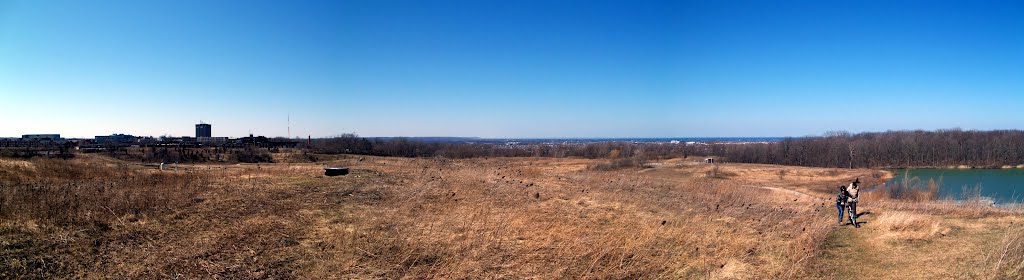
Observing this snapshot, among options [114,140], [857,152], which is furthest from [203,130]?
[857,152]

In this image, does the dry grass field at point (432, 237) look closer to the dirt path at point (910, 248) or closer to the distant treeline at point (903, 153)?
the dirt path at point (910, 248)

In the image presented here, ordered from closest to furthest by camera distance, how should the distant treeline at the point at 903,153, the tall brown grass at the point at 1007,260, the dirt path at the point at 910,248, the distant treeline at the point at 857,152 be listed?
1. the tall brown grass at the point at 1007,260
2. the dirt path at the point at 910,248
3. the distant treeline at the point at 857,152
4. the distant treeline at the point at 903,153

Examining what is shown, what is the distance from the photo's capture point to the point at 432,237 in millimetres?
8242

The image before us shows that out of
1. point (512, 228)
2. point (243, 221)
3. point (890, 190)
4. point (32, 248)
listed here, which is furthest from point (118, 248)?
point (890, 190)

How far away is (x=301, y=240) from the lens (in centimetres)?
777

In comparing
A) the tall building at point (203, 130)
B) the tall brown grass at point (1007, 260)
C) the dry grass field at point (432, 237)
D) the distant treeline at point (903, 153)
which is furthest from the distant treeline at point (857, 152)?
the tall brown grass at point (1007, 260)

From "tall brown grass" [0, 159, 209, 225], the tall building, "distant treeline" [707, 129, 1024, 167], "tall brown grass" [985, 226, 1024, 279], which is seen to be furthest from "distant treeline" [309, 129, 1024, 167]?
"tall brown grass" [985, 226, 1024, 279]

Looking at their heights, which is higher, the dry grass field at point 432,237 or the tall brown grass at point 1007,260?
the dry grass field at point 432,237

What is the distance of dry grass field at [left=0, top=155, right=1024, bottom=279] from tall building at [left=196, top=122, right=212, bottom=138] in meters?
59.0

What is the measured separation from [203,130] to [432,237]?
71.7 metres

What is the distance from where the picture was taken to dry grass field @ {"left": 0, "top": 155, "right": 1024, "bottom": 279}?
6.43 m

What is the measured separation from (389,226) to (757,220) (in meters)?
9.47

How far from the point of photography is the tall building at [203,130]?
65225 mm

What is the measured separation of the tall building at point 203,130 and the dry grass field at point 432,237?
193ft
